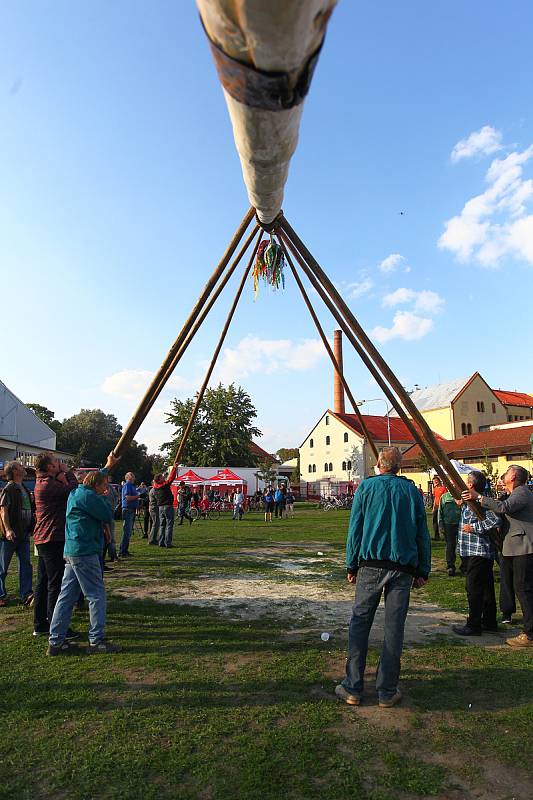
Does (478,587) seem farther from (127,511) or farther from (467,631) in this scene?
(127,511)

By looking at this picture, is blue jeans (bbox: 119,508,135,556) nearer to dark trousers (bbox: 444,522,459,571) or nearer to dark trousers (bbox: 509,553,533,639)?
dark trousers (bbox: 444,522,459,571)

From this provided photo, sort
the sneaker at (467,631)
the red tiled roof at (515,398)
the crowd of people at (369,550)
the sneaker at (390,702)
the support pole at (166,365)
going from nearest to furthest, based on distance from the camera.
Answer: the sneaker at (390,702)
the crowd of people at (369,550)
the sneaker at (467,631)
the support pole at (166,365)
the red tiled roof at (515,398)

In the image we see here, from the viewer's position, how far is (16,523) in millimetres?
7133

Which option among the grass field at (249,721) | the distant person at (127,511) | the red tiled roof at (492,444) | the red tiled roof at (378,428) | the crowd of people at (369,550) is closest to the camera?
the grass field at (249,721)

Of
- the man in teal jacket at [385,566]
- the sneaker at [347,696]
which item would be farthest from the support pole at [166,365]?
the sneaker at [347,696]

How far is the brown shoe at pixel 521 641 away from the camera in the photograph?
544 cm

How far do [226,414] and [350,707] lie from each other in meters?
49.3

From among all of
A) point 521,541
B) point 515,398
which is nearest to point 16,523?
point 521,541

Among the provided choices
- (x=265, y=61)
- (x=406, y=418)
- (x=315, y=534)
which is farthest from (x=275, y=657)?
(x=315, y=534)

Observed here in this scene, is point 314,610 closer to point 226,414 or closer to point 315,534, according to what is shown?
point 315,534

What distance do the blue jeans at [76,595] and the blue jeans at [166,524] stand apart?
7671mm

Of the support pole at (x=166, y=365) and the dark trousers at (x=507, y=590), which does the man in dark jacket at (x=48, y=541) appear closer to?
the support pole at (x=166, y=365)

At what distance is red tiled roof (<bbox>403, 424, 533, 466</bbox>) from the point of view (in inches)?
1590

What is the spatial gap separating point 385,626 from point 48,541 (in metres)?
3.86
